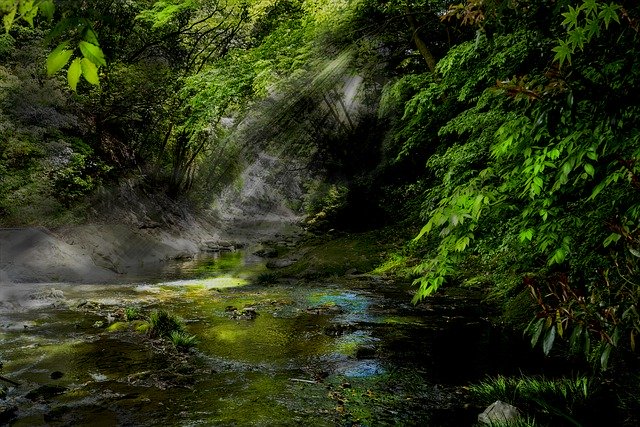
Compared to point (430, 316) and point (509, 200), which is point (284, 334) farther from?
point (509, 200)

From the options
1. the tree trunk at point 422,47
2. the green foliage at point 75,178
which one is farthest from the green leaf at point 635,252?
the green foliage at point 75,178

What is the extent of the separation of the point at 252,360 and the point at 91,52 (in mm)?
5556

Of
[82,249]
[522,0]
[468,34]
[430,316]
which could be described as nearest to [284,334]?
[430,316]

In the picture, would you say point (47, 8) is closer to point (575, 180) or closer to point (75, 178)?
point (575, 180)

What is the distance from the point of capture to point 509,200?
3582mm

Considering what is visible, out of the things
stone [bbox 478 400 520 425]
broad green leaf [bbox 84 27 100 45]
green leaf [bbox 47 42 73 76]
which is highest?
broad green leaf [bbox 84 27 100 45]

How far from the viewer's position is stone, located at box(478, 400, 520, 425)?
395 cm

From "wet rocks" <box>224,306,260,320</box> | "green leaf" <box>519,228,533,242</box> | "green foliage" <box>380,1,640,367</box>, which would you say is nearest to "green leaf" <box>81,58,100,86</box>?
"green foliage" <box>380,1,640,367</box>

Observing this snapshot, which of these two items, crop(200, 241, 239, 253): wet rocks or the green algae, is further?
crop(200, 241, 239, 253): wet rocks

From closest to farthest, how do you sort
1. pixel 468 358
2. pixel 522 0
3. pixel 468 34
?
pixel 522 0
pixel 468 358
pixel 468 34

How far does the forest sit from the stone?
213 mm

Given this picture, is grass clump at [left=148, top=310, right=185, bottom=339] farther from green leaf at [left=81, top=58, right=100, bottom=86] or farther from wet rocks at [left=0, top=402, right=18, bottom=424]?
green leaf at [left=81, top=58, right=100, bottom=86]

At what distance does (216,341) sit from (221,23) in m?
15.4

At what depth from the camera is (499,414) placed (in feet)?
13.2
